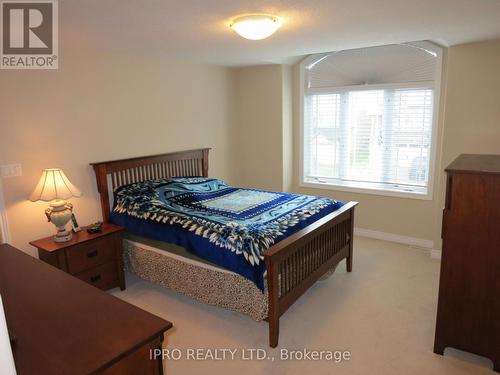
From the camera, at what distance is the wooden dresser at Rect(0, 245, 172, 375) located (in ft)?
3.85

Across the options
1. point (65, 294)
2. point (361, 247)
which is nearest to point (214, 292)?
point (65, 294)

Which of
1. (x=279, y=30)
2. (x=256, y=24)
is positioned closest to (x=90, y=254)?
(x=256, y=24)

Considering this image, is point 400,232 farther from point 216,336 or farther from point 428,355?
point 216,336

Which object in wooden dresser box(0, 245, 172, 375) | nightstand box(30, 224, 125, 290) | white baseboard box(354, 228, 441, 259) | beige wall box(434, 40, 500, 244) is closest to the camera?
wooden dresser box(0, 245, 172, 375)

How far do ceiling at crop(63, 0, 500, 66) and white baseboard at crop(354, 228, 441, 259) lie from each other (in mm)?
2204

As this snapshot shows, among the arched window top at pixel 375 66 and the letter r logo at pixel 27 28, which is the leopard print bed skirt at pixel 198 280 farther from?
the arched window top at pixel 375 66

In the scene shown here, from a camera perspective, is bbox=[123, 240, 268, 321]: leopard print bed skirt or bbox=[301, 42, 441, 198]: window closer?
bbox=[123, 240, 268, 321]: leopard print bed skirt

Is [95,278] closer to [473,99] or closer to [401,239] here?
[401,239]

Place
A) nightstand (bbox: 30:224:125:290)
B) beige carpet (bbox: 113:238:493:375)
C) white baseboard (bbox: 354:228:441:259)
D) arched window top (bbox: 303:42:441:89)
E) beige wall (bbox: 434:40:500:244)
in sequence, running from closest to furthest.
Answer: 1. beige carpet (bbox: 113:238:493:375)
2. nightstand (bbox: 30:224:125:290)
3. beige wall (bbox: 434:40:500:244)
4. arched window top (bbox: 303:42:441:89)
5. white baseboard (bbox: 354:228:441:259)

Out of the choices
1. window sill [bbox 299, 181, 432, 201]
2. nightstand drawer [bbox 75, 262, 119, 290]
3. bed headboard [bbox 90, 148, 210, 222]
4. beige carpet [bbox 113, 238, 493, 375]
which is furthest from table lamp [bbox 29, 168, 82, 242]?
window sill [bbox 299, 181, 432, 201]

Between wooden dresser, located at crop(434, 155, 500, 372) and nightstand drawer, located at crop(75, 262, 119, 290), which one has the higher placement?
wooden dresser, located at crop(434, 155, 500, 372)

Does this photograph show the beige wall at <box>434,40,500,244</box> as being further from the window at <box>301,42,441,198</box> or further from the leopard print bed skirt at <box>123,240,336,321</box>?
the leopard print bed skirt at <box>123,240,336,321</box>

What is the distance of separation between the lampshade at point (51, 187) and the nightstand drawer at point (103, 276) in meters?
0.69

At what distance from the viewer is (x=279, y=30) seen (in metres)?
2.85
